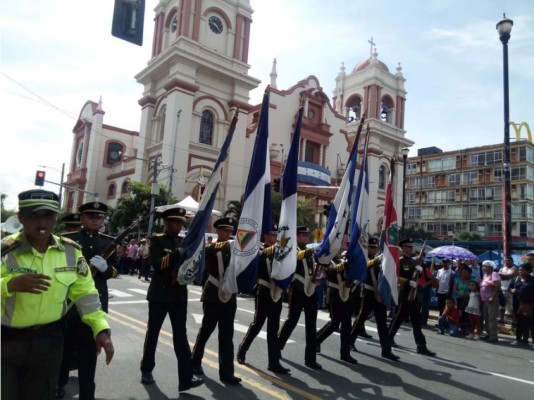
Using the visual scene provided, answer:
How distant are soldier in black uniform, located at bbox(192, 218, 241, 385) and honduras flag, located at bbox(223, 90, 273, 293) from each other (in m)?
0.16

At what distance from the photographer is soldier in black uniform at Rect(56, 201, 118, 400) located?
4055mm

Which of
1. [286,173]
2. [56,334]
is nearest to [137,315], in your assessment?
[286,173]

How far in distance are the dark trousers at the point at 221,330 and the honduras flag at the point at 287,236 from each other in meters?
0.79

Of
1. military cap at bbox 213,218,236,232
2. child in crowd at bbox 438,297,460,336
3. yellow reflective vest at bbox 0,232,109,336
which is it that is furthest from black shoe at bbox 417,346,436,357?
yellow reflective vest at bbox 0,232,109,336

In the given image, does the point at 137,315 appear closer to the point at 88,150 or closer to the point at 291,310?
the point at 291,310

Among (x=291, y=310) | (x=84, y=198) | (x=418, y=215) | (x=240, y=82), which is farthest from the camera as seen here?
(x=418, y=215)

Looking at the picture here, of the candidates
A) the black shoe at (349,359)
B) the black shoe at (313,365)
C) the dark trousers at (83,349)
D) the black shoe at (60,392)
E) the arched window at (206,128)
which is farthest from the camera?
the arched window at (206,128)

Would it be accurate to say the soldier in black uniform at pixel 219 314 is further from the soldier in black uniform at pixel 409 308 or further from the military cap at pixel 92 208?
the soldier in black uniform at pixel 409 308

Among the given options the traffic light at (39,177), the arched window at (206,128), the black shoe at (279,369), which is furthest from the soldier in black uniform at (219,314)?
the arched window at (206,128)

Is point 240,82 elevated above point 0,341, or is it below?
above

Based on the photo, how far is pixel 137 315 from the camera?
9.60 m

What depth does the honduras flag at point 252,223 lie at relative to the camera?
5.52 m

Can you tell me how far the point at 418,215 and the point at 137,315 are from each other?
6459cm

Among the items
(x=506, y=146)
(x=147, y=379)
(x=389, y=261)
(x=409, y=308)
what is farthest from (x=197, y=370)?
(x=506, y=146)
